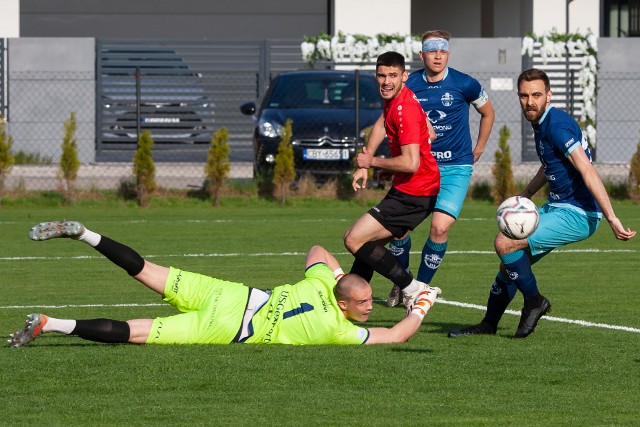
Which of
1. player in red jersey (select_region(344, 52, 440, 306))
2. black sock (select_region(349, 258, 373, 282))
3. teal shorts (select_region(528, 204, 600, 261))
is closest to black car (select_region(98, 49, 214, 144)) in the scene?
black sock (select_region(349, 258, 373, 282))

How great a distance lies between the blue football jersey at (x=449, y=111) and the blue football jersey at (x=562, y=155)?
6.45 ft

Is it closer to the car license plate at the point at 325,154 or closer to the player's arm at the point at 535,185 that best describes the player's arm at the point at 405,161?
the player's arm at the point at 535,185

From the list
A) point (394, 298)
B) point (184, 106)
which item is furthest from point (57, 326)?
point (184, 106)

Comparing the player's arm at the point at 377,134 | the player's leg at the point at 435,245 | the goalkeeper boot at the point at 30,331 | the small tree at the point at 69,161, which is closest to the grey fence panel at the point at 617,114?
the small tree at the point at 69,161

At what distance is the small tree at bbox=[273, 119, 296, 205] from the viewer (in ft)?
69.1

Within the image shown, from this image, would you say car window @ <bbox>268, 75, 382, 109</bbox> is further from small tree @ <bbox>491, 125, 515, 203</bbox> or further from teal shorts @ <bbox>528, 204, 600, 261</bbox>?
teal shorts @ <bbox>528, 204, 600, 261</bbox>

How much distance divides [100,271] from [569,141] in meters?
6.31

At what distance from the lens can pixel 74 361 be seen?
26.7ft

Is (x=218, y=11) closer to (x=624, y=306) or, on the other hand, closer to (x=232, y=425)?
(x=624, y=306)

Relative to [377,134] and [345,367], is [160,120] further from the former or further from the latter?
[345,367]

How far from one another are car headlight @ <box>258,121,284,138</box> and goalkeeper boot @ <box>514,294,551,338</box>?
42.4ft

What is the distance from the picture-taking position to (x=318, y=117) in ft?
72.7

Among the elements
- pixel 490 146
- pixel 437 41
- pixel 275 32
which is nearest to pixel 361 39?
pixel 490 146

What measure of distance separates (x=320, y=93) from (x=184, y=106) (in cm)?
581
